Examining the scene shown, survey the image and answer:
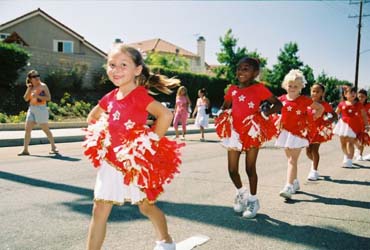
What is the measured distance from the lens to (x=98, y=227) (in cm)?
286

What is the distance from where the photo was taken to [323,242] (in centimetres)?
387

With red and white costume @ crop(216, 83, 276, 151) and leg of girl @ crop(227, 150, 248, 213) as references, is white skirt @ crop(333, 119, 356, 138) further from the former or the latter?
leg of girl @ crop(227, 150, 248, 213)

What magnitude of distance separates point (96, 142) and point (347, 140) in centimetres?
781

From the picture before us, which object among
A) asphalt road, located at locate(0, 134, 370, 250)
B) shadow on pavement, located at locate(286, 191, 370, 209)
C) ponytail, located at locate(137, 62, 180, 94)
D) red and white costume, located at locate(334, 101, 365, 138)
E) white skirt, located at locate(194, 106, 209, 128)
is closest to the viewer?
ponytail, located at locate(137, 62, 180, 94)

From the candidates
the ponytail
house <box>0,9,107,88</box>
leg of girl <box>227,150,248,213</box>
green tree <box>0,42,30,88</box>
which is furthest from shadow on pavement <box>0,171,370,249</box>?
house <box>0,9,107,88</box>

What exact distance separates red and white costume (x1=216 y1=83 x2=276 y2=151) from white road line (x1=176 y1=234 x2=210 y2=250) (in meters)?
1.33

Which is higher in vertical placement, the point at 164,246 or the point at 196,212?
the point at 164,246

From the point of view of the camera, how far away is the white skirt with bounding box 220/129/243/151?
4816mm

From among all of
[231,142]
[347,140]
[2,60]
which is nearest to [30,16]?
[2,60]

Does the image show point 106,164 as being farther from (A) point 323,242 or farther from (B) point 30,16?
(B) point 30,16

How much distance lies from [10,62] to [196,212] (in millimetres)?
18271

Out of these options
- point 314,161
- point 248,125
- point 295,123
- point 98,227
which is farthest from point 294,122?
point 98,227

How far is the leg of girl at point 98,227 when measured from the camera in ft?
9.30

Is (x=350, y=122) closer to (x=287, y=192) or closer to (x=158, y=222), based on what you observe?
(x=287, y=192)
